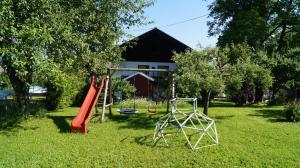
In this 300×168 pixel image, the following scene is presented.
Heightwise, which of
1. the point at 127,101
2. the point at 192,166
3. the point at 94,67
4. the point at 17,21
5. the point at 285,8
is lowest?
the point at 192,166

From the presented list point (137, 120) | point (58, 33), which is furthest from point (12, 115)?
point (137, 120)

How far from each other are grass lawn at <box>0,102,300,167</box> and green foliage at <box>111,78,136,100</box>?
11.2 m

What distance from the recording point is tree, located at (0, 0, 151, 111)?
11.9 metres

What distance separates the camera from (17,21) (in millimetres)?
12883

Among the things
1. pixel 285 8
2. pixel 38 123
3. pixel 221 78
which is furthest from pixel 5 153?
pixel 285 8

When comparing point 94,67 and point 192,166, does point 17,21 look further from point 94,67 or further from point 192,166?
point 192,166

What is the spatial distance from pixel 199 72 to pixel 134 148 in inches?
217

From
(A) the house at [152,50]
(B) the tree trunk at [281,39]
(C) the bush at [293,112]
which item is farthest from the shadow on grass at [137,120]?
(A) the house at [152,50]

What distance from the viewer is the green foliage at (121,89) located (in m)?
25.5

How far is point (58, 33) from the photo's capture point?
13242 millimetres

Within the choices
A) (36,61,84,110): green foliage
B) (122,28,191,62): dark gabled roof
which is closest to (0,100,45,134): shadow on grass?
(36,61,84,110): green foliage

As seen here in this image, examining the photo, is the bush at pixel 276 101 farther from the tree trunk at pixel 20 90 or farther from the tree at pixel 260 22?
the tree trunk at pixel 20 90

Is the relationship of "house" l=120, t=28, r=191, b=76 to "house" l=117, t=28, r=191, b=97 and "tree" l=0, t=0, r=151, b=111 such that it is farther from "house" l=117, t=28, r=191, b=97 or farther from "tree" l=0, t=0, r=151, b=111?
"tree" l=0, t=0, r=151, b=111

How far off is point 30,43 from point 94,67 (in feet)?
20.1
